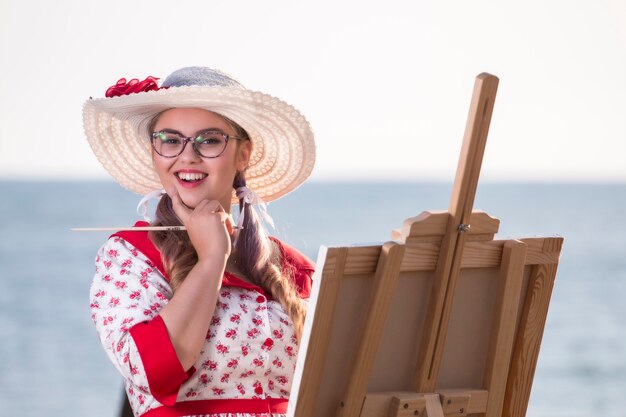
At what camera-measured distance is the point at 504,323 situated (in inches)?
97.1

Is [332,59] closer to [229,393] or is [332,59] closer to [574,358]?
[574,358]

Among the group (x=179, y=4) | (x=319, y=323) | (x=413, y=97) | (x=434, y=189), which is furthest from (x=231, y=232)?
(x=434, y=189)

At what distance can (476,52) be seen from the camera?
2673 centimetres

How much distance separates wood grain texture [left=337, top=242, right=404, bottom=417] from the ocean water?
0.42 m

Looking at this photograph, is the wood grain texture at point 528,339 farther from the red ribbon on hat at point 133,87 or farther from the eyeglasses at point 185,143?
the red ribbon on hat at point 133,87

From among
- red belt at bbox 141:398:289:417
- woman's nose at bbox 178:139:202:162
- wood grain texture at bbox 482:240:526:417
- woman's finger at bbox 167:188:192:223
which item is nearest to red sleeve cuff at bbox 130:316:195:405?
red belt at bbox 141:398:289:417

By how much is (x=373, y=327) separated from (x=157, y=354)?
1.49ft

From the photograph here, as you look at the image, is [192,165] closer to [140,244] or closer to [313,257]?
[140,244]

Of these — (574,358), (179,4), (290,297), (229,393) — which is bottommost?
(574,358)

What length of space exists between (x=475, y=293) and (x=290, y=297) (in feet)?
1.71

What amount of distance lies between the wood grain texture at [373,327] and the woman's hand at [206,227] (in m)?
0.44

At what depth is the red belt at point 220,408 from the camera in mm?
2598

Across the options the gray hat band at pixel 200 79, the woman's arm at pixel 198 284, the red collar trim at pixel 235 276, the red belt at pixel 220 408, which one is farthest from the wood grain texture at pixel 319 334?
the gray hat band at pixel 200 79

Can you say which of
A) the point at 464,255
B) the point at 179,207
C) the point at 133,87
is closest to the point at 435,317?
the point at 464,255
